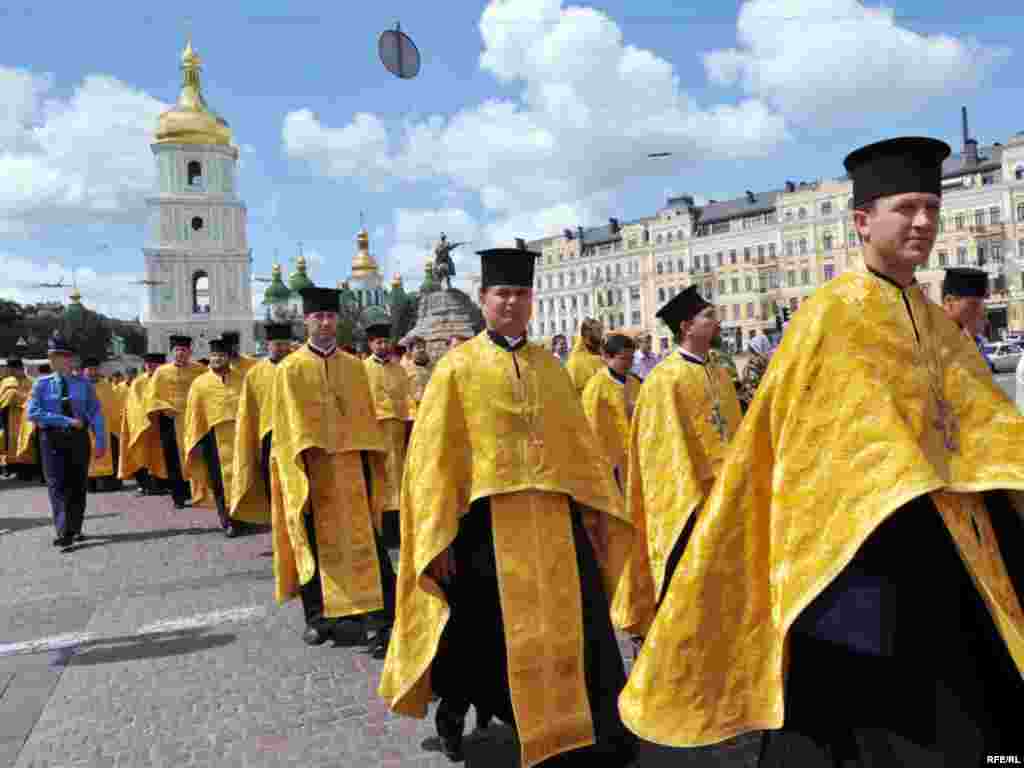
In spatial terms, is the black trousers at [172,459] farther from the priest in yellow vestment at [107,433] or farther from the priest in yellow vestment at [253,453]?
the priest in yellow vestment at [253,453]

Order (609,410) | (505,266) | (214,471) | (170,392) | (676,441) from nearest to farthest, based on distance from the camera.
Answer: (505,266) < (676,441) < (609,410) < (214,471) < (170,392)

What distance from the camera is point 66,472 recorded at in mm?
10312

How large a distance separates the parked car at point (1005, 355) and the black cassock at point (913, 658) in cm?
3322

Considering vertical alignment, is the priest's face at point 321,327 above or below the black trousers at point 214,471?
above

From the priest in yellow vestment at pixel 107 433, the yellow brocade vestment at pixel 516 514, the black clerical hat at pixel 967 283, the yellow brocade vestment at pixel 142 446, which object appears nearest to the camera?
the yellow brocade vestment at pixel 516 514

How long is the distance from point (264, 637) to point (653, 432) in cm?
320

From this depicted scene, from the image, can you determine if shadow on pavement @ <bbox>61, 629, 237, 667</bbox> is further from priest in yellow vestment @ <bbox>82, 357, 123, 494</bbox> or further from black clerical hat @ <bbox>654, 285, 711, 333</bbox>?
priest in yellow vestment @ <bbox>82, 357, 123, 494</bbox>

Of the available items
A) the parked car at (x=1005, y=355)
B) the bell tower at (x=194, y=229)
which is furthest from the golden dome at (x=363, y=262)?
the parked car at (x=1005, y=355)

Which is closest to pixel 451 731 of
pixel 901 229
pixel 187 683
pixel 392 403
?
pixel 187 683

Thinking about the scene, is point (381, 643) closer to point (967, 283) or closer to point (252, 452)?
point (252, 452)

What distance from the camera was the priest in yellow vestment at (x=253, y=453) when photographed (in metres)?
7.50

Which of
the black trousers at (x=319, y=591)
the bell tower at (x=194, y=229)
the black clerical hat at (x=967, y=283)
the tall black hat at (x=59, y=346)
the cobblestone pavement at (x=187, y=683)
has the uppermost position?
the bell tower at (x=194, y=229)

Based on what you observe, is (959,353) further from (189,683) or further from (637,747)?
(189,683)

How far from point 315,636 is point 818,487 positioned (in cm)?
446
